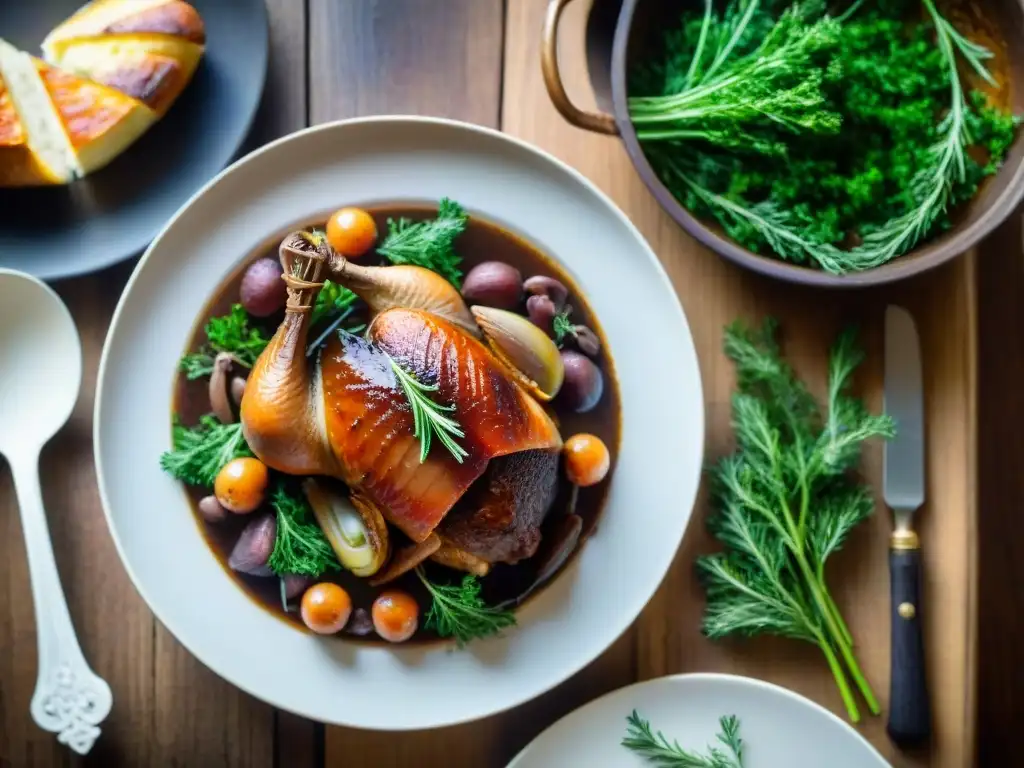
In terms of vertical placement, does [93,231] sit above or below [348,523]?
above

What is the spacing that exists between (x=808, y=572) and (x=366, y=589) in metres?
0.61

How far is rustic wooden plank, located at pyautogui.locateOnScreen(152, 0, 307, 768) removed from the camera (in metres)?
1.31

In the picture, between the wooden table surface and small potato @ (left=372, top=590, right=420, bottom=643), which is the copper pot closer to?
the wooden table surface

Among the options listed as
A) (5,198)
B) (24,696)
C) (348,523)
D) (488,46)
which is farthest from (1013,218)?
(24,696)

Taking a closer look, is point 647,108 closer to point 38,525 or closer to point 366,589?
point 366,589

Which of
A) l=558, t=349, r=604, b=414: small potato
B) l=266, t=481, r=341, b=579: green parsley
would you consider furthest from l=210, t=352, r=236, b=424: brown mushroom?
l=558, t=349, r=604, b=414: small potato

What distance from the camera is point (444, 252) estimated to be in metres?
1.19

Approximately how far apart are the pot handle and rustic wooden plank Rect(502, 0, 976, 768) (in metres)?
0.14

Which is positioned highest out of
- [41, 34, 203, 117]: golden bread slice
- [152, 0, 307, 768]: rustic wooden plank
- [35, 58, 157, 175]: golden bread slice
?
[41, 34, 203, 117]: golden bread slice

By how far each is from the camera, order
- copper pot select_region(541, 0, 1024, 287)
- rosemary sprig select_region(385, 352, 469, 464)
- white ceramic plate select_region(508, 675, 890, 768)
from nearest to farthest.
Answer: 1. rosemary sprig select_region(385, 352, 469, 464)
2. copper pot select_region(541, 0, 1024, 287)
3. white ceramic plate select_region(508, 675, 890, 768)

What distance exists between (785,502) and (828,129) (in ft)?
1.63

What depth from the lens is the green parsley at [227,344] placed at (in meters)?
1.19

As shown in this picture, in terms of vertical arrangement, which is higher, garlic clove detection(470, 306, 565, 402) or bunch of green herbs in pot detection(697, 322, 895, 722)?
garlic clove detection(470, 306, 565, 402)

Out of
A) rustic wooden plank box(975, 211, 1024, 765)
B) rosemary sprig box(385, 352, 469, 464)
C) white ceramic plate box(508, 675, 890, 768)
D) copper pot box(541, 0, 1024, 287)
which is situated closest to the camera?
rosemary sprig box(385, 352, 469, 464)
